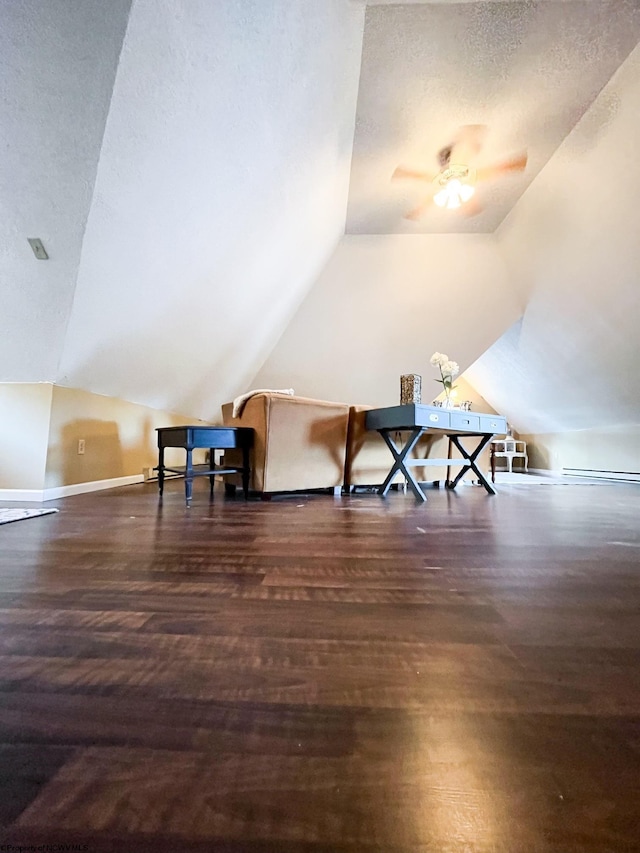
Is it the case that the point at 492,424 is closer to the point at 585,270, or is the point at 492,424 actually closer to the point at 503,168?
the point at 585,270

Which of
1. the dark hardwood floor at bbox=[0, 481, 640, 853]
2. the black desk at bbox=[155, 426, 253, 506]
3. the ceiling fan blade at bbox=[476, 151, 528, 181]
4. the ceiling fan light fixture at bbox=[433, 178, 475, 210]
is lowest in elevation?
the dark hardwood floor at bbox=[0, 481, 640, 853]

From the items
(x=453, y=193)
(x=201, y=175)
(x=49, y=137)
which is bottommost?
(x=49, y=137)

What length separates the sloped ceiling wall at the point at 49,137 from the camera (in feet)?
4.14

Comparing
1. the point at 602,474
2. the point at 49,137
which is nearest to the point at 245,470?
the point at 49,137

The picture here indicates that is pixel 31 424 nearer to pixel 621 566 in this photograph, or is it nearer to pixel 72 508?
pixel 72 508

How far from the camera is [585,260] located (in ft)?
11.7

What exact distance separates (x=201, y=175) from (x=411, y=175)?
209 centimetres

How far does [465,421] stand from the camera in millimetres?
2783

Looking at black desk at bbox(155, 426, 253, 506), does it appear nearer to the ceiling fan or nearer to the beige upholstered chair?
the beige upholstered chair

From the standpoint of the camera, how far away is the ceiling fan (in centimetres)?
294

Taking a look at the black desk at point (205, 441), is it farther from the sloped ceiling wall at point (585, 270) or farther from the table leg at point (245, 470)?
the sloped ceiling wall at point (585, 270)

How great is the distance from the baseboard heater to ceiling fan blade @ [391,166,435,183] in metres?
4.23

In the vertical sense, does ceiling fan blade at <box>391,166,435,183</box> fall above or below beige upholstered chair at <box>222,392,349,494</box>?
above

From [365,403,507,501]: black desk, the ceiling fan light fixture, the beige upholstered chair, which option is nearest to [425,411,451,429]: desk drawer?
[365,403,507,501]: black desk
